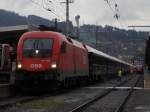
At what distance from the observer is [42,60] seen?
1008 inches

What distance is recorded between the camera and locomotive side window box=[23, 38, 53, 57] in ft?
85.1

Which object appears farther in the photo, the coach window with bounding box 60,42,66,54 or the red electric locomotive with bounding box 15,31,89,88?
the coach window with bounding box 60,42,66,54

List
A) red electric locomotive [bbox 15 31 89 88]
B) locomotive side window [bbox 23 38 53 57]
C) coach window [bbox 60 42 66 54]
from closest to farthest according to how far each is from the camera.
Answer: red electric locomotive [bbox 15 31 89 88] < locomotive side window [bbox 23 38 53 57] < coach window [bbox 60 42 66 54]

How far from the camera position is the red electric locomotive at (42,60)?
25.1 meters

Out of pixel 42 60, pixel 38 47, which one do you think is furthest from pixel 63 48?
pixel 42 60

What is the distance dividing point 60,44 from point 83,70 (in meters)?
9.51

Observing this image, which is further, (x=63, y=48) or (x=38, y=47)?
(x=63, y=48)

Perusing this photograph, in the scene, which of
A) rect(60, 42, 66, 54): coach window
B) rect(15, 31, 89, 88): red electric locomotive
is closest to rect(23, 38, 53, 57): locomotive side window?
rect(15, 31, 89, 88): red electric locomotive

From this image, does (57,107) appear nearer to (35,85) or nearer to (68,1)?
(35,85)

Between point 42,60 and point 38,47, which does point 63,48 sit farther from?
point 42,60

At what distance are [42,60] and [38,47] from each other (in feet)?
3.16

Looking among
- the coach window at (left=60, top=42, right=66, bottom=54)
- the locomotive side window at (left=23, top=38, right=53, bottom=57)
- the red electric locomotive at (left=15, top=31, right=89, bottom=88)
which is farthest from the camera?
the coach window at (left=60, top=42, right=66, bottom=54)

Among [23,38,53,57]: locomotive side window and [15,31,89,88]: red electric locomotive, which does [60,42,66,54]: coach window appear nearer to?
[15,31,89,88]: red electric locomotive

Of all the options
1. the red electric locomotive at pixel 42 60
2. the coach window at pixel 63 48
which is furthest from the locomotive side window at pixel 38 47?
the coach window at pixel 63 48
